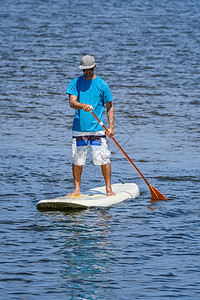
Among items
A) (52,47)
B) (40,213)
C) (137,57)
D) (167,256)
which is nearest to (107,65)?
(137,57)

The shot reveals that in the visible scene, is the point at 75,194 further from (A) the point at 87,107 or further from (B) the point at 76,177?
(A) the point at 87,107

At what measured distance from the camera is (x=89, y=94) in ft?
27.9

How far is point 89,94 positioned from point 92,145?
0.65m

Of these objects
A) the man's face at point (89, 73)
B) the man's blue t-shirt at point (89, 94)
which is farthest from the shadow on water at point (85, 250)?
the man's face at point (89, 73)

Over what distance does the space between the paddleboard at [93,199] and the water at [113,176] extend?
0.35 feet

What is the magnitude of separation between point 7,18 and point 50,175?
29246 mm

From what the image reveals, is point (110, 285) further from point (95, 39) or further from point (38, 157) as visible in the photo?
point (95, 39)

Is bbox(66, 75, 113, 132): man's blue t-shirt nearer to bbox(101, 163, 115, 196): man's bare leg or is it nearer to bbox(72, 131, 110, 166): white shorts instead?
bbox(72, 131, 110, 166): white shorts

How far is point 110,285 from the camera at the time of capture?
19.6ft

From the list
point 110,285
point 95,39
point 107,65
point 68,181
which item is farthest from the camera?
point 95,39

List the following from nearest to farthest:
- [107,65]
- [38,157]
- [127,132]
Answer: [38,157] < [127,132] < [107,65]

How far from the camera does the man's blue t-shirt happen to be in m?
8.51

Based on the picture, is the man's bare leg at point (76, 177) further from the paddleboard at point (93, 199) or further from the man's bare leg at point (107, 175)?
the man's bare leg at point (107, 175)

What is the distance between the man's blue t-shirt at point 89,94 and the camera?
851 centimetres
